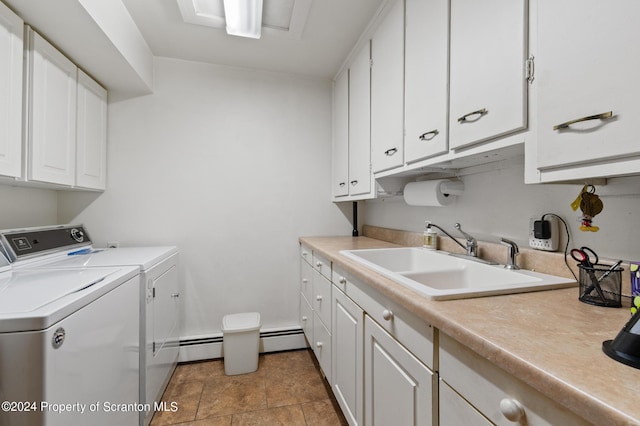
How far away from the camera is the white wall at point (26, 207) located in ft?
5.21

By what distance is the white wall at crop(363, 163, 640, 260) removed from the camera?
2.77ft

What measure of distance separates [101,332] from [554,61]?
169 cm

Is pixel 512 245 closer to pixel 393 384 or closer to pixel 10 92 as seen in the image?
pixel 393 384

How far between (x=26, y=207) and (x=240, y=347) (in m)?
1.65

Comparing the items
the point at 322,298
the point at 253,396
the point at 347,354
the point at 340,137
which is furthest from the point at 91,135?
the point at 347,354

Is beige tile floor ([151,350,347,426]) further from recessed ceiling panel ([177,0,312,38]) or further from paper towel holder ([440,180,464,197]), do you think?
recessed ceiling panel ([177,0,312,38])

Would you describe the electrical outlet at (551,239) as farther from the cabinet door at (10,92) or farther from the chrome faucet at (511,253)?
the cabinet door at (10,92)

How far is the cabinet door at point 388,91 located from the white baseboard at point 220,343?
1603 mm

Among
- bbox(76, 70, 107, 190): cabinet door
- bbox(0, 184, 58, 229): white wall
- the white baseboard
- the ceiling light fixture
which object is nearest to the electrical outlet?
the ceiling light fixture

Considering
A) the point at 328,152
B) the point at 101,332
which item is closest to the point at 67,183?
the point at 101,332

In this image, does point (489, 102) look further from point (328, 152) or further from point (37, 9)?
point (37, 9)

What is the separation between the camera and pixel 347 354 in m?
1.34

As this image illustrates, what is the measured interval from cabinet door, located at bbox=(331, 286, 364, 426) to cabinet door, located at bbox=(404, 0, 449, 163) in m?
0.79

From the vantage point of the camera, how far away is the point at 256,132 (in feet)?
7.94
